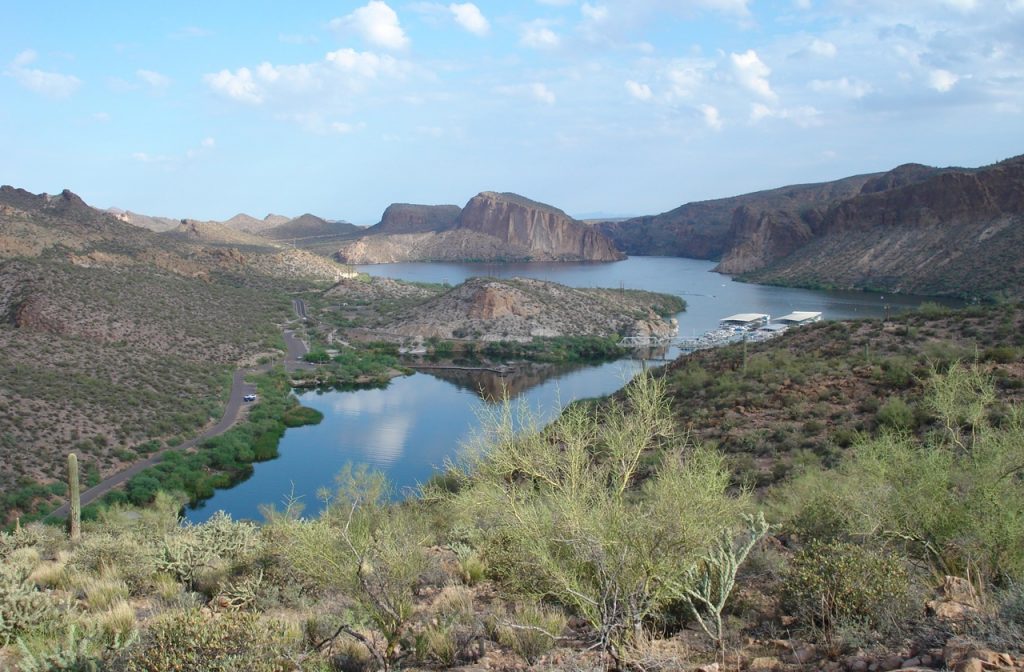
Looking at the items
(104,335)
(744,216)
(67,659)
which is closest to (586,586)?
(67,659)

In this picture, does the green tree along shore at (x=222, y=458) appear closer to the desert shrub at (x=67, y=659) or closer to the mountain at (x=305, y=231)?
the desert shrub at (x=67, y=659)

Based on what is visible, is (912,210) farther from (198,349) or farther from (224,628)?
(224,628)

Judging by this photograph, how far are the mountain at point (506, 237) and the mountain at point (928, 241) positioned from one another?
6721cm

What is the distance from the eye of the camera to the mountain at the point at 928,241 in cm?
8269

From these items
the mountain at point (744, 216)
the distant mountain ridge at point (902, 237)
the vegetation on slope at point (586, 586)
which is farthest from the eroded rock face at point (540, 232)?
the vegetation on slope at point (586, 586)

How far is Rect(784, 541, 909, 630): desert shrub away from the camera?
20.9 feet

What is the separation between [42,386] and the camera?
101ft

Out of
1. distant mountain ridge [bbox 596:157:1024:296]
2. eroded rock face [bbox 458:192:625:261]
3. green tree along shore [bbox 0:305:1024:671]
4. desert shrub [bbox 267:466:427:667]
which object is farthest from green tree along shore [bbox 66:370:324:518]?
eroded rock face [bbox 458:192:625:261]

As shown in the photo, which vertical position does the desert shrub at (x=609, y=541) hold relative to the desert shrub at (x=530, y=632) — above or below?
above

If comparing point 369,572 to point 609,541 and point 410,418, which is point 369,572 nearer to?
point 609,541

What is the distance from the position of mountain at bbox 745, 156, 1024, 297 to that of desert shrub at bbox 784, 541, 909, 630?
2993 inches

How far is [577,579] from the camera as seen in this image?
689cm

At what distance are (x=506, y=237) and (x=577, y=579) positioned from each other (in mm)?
181062

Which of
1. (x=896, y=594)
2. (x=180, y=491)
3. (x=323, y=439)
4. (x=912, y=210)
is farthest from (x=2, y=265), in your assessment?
(x=912, y=210)
